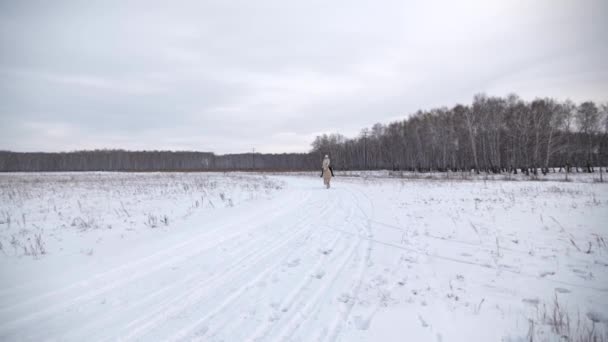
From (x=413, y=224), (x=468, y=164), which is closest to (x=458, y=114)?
(x=468, y=164)

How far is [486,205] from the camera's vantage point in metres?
9.90

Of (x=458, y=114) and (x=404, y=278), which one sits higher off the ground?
(x=458, y=114)

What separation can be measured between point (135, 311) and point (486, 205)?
38.6 feet

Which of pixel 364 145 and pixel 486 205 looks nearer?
pixel 486 205

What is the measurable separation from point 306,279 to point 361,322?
1241 millimetres

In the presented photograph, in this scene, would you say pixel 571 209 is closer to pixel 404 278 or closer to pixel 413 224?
pixel 413 224

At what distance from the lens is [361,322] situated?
2777 millimetres

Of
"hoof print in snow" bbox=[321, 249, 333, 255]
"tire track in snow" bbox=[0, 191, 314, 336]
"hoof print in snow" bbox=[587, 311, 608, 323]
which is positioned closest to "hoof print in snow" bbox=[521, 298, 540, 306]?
"hoof print in snow" bbox=[587, 311, 608, 323]

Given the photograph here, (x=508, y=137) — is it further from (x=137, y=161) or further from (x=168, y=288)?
(x=137, y=161)

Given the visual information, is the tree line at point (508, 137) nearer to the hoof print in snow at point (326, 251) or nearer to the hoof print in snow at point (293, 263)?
the hoof print in snow at point (326, 251)

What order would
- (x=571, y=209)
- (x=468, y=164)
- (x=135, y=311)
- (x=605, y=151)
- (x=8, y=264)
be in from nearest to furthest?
(x=135, y=311)
(x=8, y=264)
(x=571, y=209)
(x=605, y=151)
(x=468, y=164)

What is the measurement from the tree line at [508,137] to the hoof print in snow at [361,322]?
36.6 metres

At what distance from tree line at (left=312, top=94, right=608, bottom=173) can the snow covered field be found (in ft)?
107

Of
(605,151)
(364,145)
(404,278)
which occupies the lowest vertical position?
(404,278)
